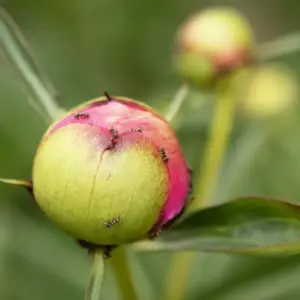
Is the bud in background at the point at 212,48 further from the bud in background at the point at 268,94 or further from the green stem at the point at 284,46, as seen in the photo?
the bud in background at the point at 268,94

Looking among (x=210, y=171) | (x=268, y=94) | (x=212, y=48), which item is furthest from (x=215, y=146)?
(x=268, y=94)

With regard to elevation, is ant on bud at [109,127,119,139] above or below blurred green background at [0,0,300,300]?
below

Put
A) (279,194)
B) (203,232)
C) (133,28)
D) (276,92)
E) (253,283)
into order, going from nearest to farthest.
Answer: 1. (203,232)
2. (253,283)
3. (279,194)
4. (276,92)
5. (133,28)

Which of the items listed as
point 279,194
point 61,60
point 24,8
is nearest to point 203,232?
point 279,194

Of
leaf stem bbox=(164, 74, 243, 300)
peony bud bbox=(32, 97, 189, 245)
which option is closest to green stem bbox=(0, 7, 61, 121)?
peony bud bbox=(32, 97, 189, 245)

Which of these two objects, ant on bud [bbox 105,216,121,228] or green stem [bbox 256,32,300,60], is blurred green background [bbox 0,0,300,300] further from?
ant on bud [bbox 105,216,121,228]

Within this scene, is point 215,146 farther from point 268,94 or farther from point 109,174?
point 268,94

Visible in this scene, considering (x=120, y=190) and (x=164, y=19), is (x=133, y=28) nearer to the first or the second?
(x=164, y=19)
